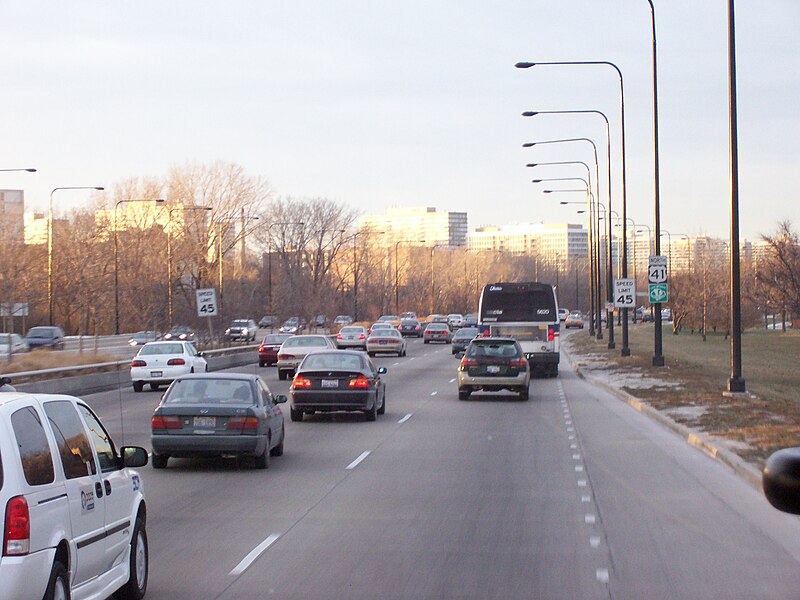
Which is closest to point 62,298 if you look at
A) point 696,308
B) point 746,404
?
point 746,404

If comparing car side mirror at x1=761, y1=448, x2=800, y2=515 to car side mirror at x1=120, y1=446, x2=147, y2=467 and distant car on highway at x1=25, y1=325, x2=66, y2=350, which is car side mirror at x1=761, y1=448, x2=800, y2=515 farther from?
distant car on highway at x1=25, y1=325, x2=66, y2=350

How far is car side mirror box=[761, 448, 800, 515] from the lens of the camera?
11.1 feet

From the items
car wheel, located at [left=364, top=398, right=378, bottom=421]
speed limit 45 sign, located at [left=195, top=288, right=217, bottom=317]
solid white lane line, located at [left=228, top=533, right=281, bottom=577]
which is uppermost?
speed limit 45 sign, located at [left=195, top=288, right=217, bottom=317]

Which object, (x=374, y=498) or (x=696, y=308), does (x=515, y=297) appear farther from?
(x=696, y=308)

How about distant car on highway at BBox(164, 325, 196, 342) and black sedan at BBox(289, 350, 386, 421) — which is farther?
distant car on highway at BBox(164, 325, 196, 342)

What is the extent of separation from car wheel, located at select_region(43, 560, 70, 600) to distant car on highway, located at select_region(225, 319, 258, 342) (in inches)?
2719

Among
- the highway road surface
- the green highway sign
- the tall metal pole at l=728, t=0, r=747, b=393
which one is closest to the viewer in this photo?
the highway road surface

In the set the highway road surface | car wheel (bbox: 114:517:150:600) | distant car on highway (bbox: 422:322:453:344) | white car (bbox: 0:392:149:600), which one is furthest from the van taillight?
distant car on highway (bbox: 422:322:453:344)

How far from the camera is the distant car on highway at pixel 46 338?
173 ft

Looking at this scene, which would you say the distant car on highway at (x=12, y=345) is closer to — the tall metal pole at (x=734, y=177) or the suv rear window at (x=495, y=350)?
the suv rear window at (x=495, y=350)

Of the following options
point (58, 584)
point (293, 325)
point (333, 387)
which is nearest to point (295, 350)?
point (333, 387)

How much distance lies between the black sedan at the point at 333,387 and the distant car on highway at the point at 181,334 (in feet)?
128

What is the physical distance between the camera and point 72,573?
6625 mm

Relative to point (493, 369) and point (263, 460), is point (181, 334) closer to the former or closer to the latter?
point (493, 369)
